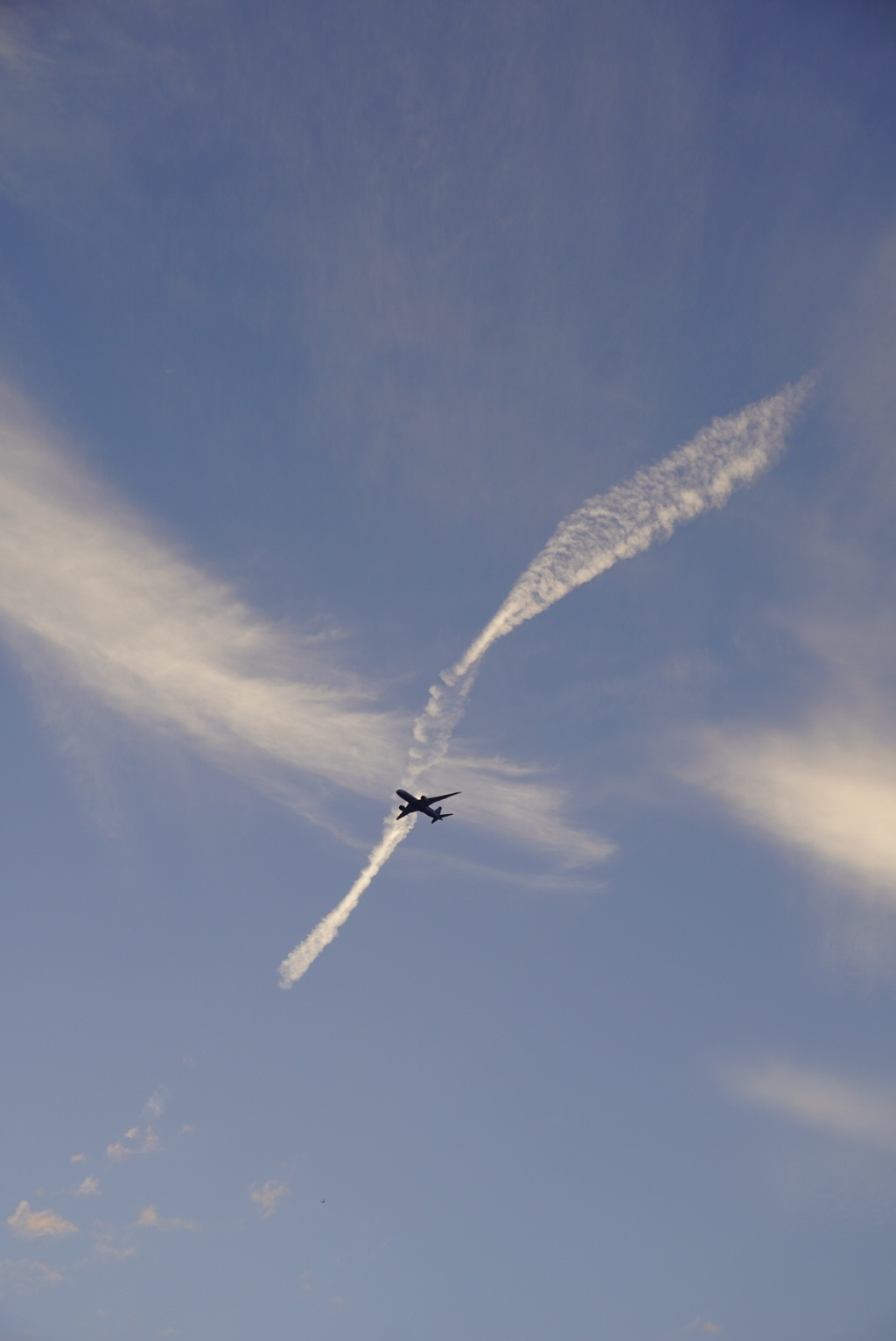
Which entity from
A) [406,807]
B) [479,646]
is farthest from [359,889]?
[479,646]

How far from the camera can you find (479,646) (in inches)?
5994

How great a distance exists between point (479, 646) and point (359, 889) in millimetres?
56408

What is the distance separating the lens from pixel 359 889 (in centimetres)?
16862

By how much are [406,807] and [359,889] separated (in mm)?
19444

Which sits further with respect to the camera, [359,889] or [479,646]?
[359,889]

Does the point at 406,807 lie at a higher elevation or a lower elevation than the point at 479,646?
lower

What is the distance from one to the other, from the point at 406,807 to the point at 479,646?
37484 mm

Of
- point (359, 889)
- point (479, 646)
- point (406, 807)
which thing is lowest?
point (359, 889)

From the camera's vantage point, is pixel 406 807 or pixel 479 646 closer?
pixel 479 646

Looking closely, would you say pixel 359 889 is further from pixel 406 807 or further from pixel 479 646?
pixel 479 646

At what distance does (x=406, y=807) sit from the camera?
166375 millimetres

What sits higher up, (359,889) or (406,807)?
(406,807)

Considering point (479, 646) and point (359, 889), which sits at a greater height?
point (479, 646)
